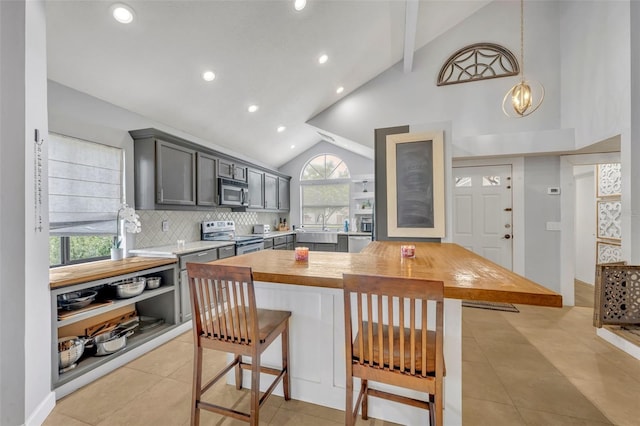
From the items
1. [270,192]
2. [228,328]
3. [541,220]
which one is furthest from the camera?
[270,192]

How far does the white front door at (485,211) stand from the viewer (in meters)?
4.17

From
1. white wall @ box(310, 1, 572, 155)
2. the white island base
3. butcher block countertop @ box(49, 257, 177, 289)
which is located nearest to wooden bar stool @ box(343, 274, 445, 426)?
the white island base

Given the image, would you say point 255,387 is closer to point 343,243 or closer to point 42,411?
point 42,411

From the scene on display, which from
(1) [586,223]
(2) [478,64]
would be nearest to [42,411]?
(2) [478,64]

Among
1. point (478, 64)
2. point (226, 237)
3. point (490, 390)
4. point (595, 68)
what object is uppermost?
point (478, 64)

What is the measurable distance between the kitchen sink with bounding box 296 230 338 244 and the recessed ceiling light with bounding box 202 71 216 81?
133 inches

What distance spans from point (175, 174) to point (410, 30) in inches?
146

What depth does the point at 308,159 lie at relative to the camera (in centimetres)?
630

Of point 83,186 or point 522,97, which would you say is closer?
point 83,186

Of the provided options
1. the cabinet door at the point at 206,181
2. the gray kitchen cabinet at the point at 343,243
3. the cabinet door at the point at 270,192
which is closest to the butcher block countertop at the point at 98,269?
the cabinet door at the point at 206,181

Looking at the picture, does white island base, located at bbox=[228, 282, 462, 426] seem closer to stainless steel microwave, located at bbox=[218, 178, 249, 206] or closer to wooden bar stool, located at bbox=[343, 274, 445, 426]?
wooden bar stool, located at bbox=[343, 274, 445, 426]

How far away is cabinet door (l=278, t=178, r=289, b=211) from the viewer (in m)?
5.91

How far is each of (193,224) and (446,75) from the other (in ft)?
15.7

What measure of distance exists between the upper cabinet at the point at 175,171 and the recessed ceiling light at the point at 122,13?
104 cm
